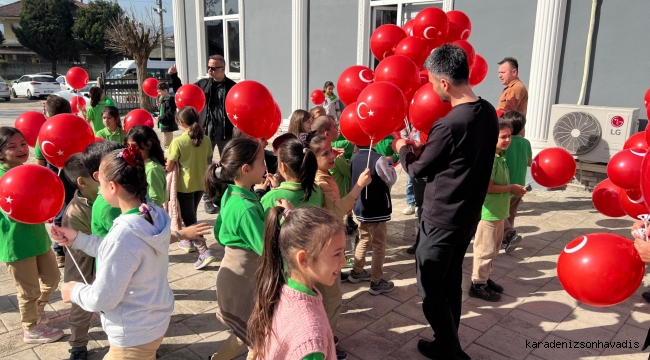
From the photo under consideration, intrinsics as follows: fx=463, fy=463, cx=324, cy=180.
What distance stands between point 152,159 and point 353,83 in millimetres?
1854

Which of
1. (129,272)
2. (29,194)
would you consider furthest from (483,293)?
(29,194)

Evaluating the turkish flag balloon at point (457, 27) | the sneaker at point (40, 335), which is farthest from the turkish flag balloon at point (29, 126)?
the turkish flag balloon at point (457, 27)

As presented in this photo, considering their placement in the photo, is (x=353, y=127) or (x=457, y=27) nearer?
(x=353, y=127)

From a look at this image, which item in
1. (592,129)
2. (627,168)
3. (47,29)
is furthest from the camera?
(47,29)

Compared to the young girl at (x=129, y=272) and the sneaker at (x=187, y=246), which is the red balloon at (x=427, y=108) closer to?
the young girl at (x=129, y=272)

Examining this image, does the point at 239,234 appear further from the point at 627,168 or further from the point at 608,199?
the point at 608,199

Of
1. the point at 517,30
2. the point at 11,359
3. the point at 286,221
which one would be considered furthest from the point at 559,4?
the point at 11,359

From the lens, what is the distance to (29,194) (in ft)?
7.94

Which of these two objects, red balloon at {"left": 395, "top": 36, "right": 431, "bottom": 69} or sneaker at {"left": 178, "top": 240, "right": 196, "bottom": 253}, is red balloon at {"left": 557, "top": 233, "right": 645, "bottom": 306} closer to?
red balloon at {"left": 395, "top": 36, "right": 431, "bottom": 69}

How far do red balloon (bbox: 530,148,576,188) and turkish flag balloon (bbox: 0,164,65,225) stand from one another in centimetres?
366

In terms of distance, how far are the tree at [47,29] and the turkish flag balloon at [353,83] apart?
45.1m

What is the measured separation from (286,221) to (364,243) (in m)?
2.44

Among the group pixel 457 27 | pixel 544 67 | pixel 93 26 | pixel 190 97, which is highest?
pixel 93 26

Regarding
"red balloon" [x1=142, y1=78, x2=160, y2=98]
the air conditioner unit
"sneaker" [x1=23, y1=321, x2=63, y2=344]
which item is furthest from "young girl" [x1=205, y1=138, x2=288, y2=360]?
"red balloon" [x1=142, y1=78, x2=160, y2=98]
